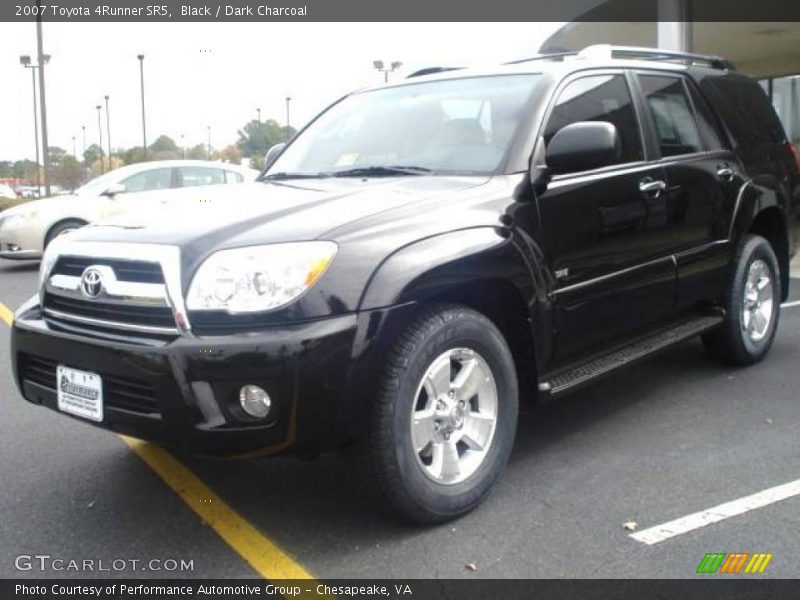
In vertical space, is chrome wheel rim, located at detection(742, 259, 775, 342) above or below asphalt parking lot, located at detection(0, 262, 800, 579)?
above

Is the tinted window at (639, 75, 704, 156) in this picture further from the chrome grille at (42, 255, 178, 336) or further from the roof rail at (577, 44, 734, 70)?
the chrome grille at (42, 255, 178, 336)

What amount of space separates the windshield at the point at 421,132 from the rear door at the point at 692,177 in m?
1.03

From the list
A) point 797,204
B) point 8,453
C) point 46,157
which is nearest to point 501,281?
point 8,453

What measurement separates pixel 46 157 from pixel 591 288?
21875 mm

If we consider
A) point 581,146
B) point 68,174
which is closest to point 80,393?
point 581,146

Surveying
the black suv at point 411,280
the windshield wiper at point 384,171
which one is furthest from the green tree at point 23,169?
the black suv at point 411,280

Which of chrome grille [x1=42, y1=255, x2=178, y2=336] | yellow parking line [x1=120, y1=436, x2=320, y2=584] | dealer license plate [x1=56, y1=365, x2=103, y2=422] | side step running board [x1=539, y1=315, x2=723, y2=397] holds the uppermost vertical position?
chrome grille [x1=42, y1=255, x2=178, y2=336]

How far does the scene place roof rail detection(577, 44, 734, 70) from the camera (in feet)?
14.8

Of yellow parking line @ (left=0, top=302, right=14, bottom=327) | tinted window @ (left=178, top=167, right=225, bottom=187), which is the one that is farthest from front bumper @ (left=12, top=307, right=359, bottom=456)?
tinted window @ (left=178, top=167, right=225, bottom=187)

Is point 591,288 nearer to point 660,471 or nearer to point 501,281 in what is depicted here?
point 501,281

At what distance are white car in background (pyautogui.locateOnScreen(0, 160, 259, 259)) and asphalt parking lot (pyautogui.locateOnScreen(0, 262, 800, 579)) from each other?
722cm

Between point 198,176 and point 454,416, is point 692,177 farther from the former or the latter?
point 198,176

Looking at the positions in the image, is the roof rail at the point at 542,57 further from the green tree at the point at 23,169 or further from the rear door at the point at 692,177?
the green tree at the point at 23,169

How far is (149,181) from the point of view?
12.1m
